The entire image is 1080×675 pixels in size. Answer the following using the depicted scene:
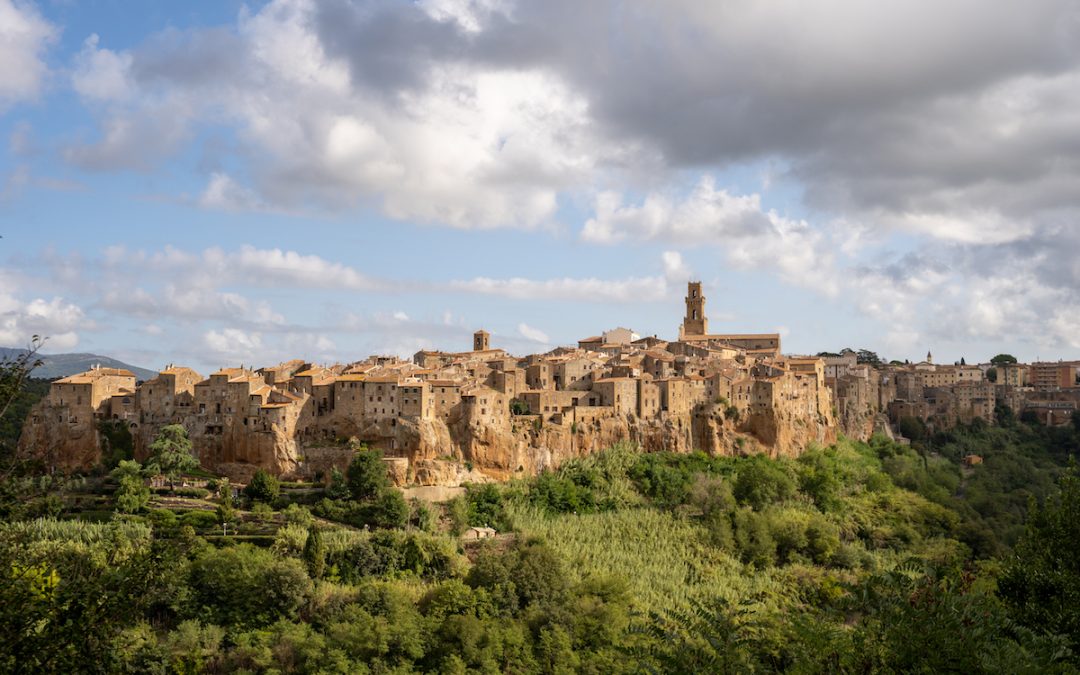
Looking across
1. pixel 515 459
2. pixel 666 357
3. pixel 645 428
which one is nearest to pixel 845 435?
pixel 666 357

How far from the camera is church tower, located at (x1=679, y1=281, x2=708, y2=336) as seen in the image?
84938 millimetres

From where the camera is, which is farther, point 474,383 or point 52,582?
point 474,383

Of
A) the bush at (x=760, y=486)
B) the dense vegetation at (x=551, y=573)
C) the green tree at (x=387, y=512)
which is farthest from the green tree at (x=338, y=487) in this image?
the bush at (x=760, y=486)

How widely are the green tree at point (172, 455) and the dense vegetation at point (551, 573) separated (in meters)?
0.11

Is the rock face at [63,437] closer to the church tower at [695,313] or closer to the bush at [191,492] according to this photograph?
the bush at [191,492]

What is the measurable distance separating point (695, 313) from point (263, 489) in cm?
5241

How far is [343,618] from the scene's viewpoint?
33.5 m

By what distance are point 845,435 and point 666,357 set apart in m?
15.7

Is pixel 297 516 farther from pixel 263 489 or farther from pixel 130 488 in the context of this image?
pixel 130 488

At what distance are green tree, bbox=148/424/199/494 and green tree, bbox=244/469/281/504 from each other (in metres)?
3.31

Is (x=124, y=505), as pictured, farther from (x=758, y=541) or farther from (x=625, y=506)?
(x=758, y=541)

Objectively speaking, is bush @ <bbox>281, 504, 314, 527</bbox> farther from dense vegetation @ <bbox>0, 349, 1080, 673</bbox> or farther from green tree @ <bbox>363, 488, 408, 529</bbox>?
green tree @ <bbox>363, 488, 408, 529</bbox>

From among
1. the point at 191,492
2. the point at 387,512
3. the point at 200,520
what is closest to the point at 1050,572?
the point at 387,512

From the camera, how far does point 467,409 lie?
46062 mm
